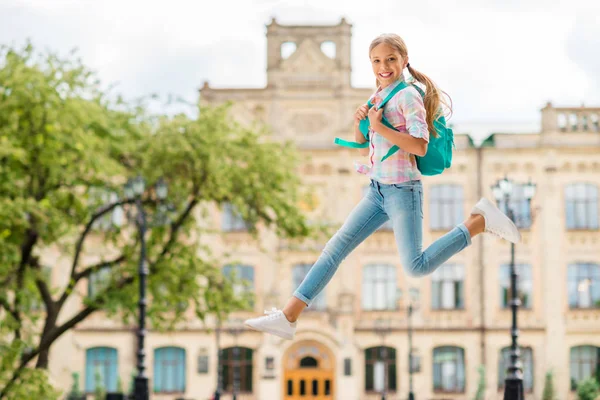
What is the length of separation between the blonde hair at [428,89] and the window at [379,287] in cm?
3915

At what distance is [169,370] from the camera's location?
142 feet

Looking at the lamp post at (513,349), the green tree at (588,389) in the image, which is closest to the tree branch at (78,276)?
the lamp post at (513,349)

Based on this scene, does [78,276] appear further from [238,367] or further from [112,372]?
[112,372]

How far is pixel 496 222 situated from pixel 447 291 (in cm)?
3940

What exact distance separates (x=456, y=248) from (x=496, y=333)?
3961 centimetres

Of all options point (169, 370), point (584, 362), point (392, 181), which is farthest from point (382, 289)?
point (392, 181)

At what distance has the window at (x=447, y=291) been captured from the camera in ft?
143

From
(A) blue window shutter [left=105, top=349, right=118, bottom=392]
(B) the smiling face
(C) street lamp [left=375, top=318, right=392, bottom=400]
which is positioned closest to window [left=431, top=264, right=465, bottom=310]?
(C) street lamp [left=375, top=318, right=392, bottom=400]

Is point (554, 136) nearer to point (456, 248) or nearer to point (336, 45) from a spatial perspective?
point (336, 45)

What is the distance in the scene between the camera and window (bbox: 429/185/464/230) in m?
43.7

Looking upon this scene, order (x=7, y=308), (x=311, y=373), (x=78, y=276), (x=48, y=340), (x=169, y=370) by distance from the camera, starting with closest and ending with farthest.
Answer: (x=7, y=308)
(x=48, y=340)
(x=78, y=276)
(x=311, y=373)
(x=169, y=370)

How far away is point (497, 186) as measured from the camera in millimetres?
22594

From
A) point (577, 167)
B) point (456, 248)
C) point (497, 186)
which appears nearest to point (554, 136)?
point (577, 167)

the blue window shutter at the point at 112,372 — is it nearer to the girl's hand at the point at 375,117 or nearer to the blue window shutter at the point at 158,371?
the blue window shutter at the point at 158,371
